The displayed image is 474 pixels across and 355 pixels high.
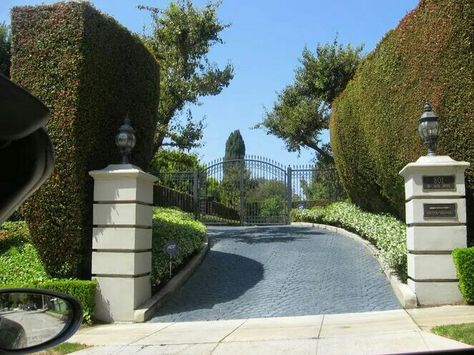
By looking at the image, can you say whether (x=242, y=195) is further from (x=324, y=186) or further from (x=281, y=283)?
(x=281, y=283)

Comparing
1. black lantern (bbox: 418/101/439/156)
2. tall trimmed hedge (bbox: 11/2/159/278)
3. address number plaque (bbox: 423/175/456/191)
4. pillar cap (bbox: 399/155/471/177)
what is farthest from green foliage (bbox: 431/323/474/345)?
tall trimmed hedge (bbox: 11/2/159/278)

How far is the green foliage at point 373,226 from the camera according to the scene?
33.1ft

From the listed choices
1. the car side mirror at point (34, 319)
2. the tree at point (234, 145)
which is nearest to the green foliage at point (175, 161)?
the tree at point (234, 145)

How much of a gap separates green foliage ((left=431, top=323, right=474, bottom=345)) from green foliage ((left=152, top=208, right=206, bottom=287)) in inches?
205

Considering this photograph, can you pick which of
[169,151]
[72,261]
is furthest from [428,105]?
[169,151]

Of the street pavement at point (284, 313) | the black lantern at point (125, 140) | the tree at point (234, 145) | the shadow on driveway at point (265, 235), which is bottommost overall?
the street pavement at point (284, 313)

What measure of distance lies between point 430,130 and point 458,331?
376cm

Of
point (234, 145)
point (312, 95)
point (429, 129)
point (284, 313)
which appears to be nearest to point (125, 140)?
point (284, 313)

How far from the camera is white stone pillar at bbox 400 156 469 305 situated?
8.80m

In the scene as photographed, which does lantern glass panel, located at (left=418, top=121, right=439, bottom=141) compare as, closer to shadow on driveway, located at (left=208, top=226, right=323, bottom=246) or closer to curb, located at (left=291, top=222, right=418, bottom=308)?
curb, located at (left=291, top=222, right=418, bottom=308)

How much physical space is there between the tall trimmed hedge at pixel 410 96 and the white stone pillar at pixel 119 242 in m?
5.06

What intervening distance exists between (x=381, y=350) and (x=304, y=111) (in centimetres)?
2160

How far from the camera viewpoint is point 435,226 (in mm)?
9023

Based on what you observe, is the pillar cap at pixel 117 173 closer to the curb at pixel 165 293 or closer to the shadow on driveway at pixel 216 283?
the curb at pixel 165 293
